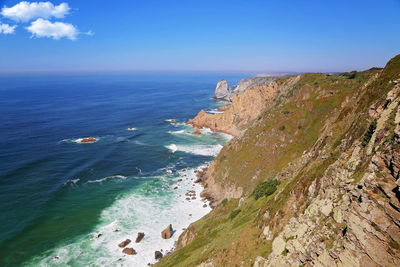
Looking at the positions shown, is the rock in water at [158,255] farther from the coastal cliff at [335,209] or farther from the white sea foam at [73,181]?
the white sea foam at [73,181]

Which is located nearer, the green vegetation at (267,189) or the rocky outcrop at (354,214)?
the rocky outcrop at (354,214)

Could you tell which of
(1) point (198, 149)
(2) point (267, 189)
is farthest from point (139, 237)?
(1) point (198, 149)

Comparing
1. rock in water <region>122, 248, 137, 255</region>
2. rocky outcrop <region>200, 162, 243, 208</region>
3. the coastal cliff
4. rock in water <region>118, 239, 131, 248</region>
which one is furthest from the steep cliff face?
rock in water <region>122, 248, 137, 255</region>

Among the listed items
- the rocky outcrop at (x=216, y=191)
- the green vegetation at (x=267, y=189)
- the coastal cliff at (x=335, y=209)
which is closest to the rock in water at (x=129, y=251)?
the coastal cliff at (x=335, y=209)

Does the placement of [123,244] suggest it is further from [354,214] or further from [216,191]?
[354,214]

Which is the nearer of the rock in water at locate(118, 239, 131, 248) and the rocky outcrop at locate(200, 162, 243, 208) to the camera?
the rock in water at locate(118, 239, 131, 248)

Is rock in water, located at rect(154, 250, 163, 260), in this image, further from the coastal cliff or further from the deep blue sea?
the coastal cliff
